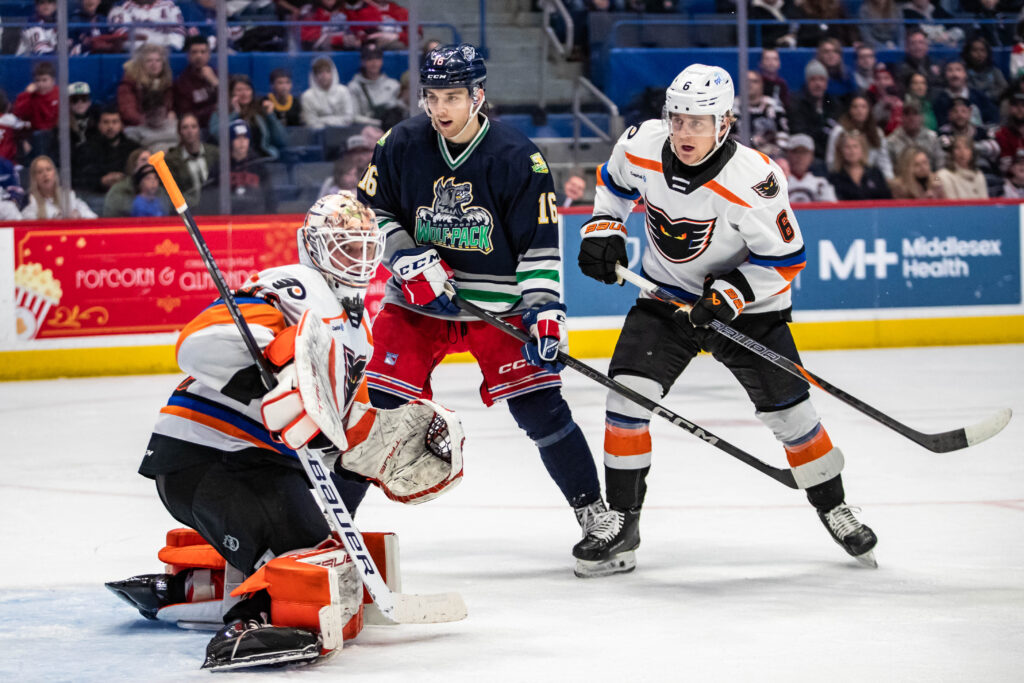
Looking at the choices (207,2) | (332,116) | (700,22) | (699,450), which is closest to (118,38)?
(207,2)

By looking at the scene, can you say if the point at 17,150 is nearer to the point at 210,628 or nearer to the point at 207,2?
the point at 207,2

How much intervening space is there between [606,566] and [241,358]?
3.64 ft

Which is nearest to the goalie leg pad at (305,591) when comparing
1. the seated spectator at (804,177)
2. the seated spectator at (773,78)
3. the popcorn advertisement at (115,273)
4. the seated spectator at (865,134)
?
the popcorn advertisement at (115,273)

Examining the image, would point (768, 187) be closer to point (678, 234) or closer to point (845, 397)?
point (678, 234)

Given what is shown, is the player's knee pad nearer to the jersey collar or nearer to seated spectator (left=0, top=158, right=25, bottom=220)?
the jersey collar

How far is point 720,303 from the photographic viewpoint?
3131mm

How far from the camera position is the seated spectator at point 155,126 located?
695 cm

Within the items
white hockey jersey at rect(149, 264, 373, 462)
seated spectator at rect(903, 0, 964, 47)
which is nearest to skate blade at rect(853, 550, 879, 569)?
white hockey jersey at rect(149, 264, 373, 462)

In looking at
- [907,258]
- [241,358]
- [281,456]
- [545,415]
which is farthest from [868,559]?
[907,258]

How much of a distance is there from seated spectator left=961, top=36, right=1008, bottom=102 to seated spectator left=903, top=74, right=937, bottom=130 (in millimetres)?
308

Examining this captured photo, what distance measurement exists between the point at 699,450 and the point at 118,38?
3.85 metres

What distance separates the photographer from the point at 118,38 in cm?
694

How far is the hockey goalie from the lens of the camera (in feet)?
7.77

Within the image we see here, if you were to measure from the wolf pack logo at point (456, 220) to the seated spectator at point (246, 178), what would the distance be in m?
3.91
